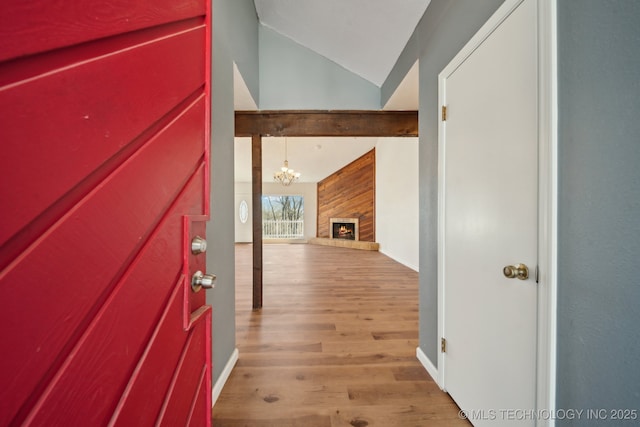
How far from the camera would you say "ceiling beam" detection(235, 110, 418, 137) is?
9.27 ft

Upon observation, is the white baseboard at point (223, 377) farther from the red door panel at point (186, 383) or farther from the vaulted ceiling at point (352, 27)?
the vaulted ceiling at point (352, 27)

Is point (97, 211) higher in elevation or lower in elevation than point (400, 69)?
lower

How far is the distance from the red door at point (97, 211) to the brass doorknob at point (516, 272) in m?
1.27

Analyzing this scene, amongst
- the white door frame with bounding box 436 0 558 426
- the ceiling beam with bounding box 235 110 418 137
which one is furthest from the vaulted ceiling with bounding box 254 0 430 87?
the white door frame with bounding box 436 0 558 426

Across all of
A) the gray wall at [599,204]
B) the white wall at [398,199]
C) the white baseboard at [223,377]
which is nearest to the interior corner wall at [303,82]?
the gray wall at [599,204]

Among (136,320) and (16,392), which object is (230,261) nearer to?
(136,320)

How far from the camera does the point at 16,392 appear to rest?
0.35 meters

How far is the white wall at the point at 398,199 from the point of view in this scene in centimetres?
482

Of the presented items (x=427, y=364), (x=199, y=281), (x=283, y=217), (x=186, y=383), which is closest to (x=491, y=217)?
(x=427, y=364)

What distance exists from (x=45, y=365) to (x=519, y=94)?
163 centimetres

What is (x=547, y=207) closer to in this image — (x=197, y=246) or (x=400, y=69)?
(x=197, y=246)

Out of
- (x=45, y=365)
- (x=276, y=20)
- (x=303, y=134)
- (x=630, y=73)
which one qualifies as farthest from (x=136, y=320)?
(x=276, y=20)

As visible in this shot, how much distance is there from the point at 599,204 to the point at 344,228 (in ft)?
26.5

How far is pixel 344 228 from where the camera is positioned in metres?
8.80
